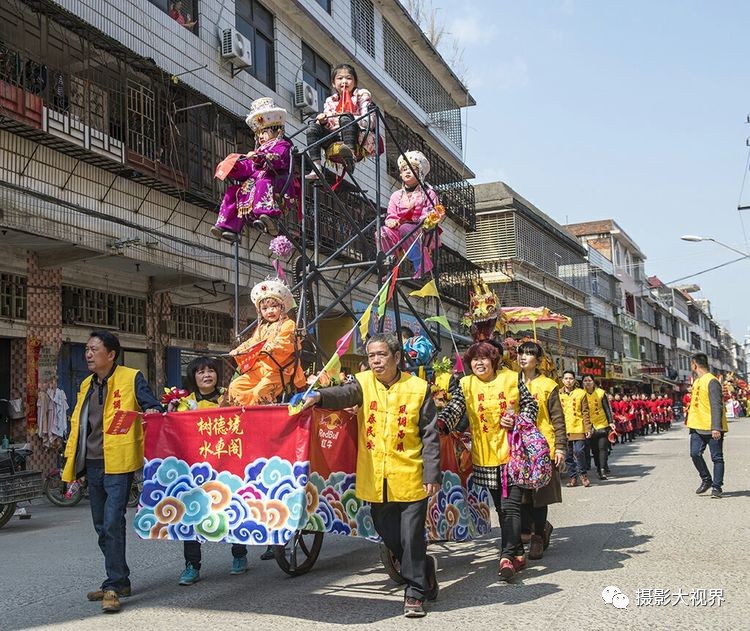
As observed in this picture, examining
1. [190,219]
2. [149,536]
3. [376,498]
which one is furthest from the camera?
[190,219]

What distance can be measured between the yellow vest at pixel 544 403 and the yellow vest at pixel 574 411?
6.09m

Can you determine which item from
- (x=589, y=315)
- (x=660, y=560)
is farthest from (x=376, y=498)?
(x=589, y=315)

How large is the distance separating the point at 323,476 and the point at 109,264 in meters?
9.94

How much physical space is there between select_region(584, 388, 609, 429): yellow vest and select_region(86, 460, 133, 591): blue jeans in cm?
1033

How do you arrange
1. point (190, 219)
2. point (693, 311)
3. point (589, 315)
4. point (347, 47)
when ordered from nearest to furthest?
1. point (190, 219)
2. point (347, 47)
3. point (589, 315)
4. point (693, 311)

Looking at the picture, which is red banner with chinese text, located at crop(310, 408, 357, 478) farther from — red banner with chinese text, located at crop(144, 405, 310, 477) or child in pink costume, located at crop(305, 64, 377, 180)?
child in pink costume, located at crop(305, 64, 377, 180)

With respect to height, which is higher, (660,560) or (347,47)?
(347,47)

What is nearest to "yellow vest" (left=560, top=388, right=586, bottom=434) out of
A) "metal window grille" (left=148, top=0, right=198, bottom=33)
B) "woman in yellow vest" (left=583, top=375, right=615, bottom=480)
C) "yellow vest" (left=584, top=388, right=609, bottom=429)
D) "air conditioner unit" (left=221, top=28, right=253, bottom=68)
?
"woman in yellow vest" (left=583, top=375, right=615, bottom=480)

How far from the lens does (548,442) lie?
718 cm

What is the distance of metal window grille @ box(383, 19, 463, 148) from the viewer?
2547cm

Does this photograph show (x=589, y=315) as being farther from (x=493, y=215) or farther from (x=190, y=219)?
(x=190, y=219)

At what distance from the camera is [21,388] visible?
13.0m

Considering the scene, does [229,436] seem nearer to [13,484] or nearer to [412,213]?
[412,213]

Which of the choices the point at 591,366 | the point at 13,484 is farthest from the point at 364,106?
the point at 591,366
